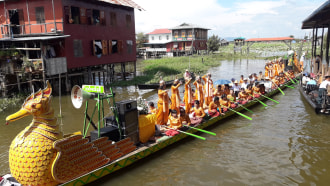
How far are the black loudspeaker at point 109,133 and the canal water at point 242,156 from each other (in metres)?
1.11

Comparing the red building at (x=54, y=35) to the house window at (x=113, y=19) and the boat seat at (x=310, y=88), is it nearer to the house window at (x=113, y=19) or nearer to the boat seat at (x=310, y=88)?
the house window at (x=113, y=19)

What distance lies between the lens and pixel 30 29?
57.5 feet

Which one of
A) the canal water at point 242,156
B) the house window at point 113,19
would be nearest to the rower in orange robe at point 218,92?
the canal water at point 242,156

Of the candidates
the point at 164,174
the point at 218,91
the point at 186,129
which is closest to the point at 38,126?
the point at 164,174

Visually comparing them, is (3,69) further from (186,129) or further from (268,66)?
(268,66)

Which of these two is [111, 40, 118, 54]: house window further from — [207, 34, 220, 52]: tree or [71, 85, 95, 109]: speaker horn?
[207, 34, 220, 52]: tree

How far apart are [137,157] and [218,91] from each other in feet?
23.7

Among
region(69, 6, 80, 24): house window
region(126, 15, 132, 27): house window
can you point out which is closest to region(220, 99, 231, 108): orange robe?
region(69, 6, 80, 24): house window

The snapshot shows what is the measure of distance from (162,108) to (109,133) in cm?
272

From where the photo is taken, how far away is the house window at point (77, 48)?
1814cm

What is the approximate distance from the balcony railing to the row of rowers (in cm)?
1061

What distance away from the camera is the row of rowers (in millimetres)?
9530

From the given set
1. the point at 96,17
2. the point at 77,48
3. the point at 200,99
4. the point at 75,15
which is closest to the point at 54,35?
the point at 77,48

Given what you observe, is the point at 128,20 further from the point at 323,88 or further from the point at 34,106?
the point at 34,106
